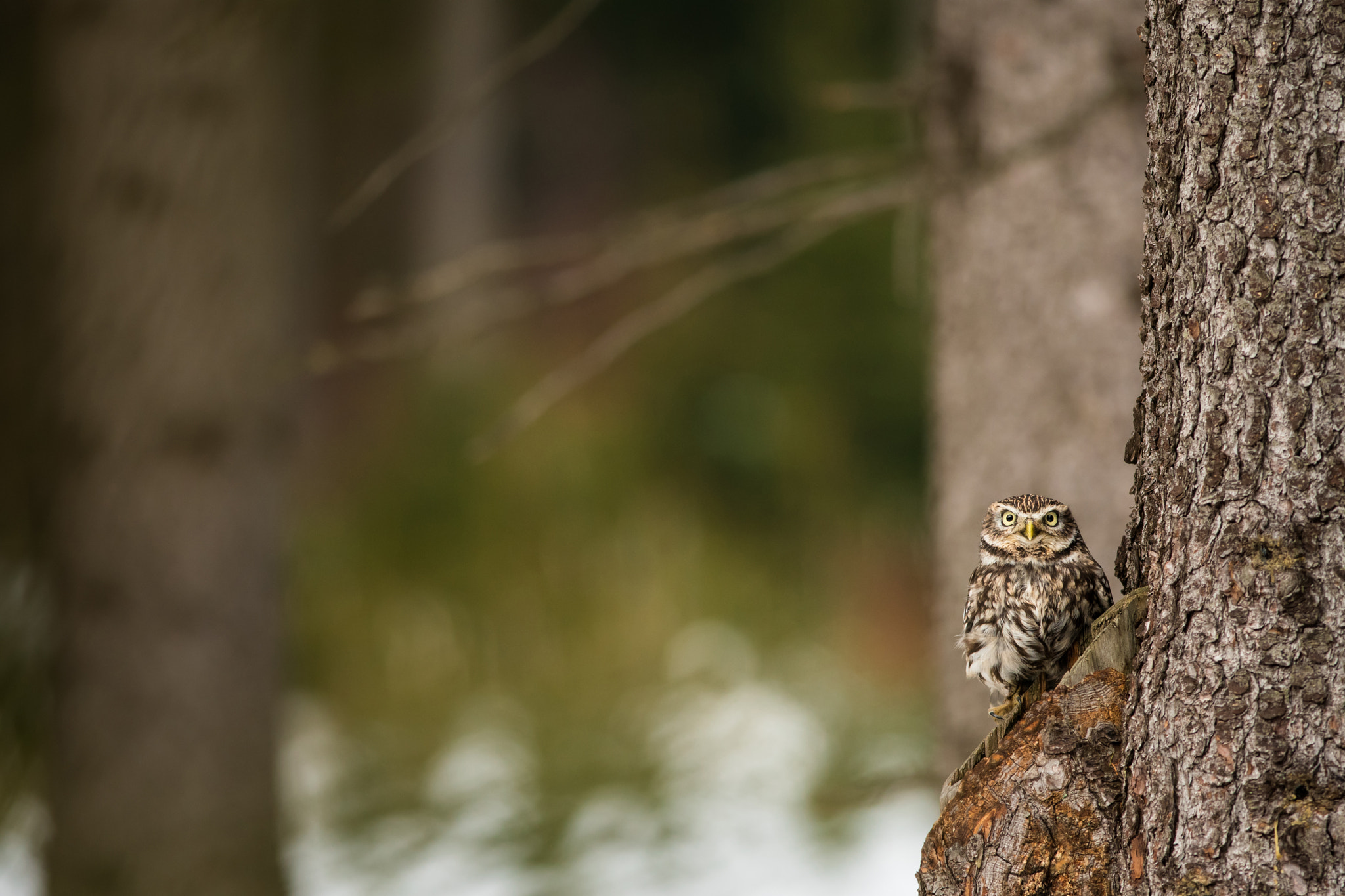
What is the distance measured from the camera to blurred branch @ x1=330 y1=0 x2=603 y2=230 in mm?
1494

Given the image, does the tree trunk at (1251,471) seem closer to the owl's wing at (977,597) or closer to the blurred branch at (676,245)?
the owl's wing at (977,597)

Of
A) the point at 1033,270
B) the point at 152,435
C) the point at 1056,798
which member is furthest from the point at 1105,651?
the point at 152,435

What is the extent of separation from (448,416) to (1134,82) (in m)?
2.74

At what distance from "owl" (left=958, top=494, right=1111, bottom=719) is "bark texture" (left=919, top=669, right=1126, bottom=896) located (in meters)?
0.11

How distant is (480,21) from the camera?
4266mm

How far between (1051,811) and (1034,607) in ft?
0.74

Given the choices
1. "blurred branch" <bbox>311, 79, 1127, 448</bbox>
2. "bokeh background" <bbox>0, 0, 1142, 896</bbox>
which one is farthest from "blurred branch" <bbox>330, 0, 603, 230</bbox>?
"bokeh background" <bbox>0, 0, 1142, 896</bbox>

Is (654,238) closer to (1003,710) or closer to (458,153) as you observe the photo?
(1003,710)

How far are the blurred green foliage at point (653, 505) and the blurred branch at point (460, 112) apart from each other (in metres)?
2.05

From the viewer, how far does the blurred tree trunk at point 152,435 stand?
212 cm

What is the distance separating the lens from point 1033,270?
1724mm

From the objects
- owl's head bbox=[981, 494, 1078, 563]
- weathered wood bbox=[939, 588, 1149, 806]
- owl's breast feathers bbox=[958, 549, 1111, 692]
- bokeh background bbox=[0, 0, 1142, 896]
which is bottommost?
weathered wood bbox=[939, 588, 1149, 806]

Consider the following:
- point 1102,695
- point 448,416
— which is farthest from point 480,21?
point 1102,695

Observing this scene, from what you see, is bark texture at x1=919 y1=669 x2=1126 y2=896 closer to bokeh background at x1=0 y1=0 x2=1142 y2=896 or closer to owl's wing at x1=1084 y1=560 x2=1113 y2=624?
owl's wing at x1=1084 y1=560 x2=1113 y2=624
